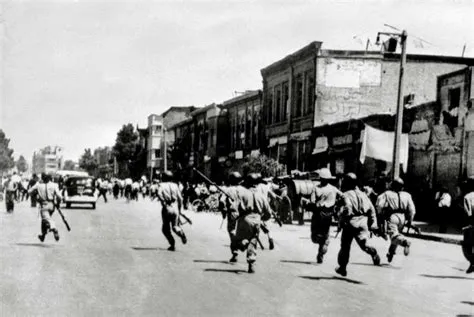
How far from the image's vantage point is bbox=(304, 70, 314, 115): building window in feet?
135

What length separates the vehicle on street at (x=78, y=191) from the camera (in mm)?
35969

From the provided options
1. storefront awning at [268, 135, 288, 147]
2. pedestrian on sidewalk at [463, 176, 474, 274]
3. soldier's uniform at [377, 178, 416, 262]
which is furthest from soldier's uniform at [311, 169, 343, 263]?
storefront awning at [268, 135, 288, 147]

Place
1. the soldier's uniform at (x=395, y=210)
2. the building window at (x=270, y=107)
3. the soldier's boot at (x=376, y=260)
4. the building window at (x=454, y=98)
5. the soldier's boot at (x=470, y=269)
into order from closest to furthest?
1. the soldier's boot at (x=470, y=269)
2. the soldier's boot at (x=376, y=260)
3. the soldier's uniform at (x=395, y=210)
4. the building window at (x=454, y=98)
5. the building window at (x=270, y=107)

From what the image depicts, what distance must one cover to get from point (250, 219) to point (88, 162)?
138 meters

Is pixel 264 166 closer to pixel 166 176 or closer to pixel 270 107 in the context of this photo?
pixel 270 107

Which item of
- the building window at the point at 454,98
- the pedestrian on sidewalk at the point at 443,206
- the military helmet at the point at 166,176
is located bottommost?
the pedestrian on sidewalk at the point at 443,206

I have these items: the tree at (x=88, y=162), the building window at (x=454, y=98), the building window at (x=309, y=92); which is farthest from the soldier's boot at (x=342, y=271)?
the tree at (x=88, y=162)

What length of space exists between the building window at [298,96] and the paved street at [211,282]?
26.9m

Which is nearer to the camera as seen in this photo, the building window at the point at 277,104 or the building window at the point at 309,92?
the building window at the point at 309,92

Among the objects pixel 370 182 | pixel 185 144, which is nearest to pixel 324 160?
pixel 370 182

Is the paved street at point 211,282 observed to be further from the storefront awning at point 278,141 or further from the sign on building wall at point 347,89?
the storefront awning at point 278,141

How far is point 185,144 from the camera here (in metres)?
74.1

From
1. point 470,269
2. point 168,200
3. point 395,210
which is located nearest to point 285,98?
point 168,200

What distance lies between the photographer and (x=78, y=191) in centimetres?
3650
